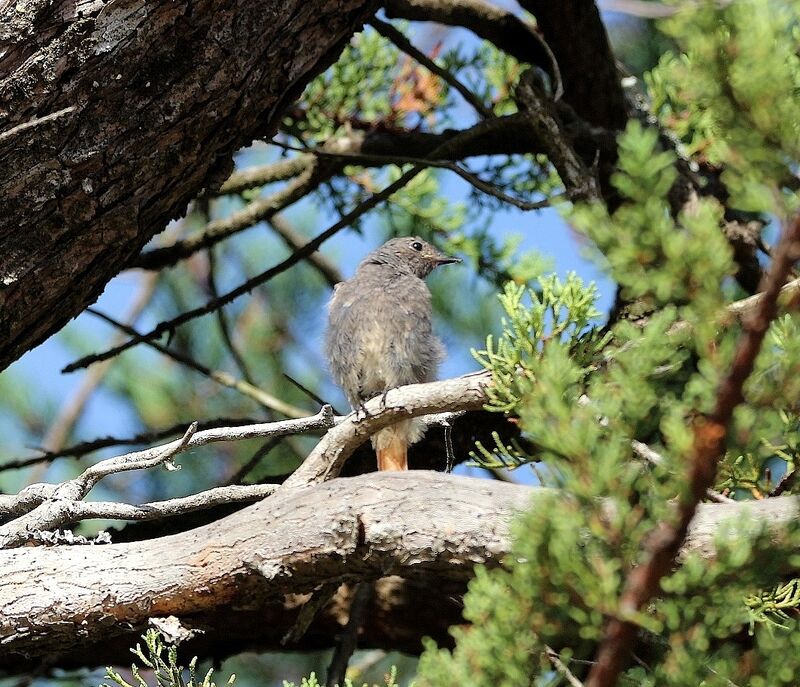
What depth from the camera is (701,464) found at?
1456 mm

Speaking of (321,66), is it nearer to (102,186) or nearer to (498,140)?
(102,186)

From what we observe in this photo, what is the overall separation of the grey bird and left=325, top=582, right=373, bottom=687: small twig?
0.52m

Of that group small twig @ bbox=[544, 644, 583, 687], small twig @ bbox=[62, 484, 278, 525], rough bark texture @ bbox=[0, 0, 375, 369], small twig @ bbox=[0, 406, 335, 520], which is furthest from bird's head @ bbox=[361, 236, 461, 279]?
small twig @ bbox=[544, 644, 583, 687]

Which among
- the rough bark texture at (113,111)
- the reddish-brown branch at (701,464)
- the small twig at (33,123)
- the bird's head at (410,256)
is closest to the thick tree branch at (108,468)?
the rough bark texture at (113,111)

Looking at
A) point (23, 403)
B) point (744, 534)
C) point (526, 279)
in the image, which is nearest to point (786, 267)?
point (744, 534)

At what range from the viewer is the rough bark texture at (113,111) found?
2.73 m

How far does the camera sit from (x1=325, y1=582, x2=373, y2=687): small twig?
11.4ft

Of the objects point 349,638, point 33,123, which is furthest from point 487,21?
point 349,638

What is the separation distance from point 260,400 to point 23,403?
2374 millimetres

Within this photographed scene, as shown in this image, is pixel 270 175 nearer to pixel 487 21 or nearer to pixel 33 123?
pixel 487 21

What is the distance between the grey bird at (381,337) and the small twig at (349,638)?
1.72ft

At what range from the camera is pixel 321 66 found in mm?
3094

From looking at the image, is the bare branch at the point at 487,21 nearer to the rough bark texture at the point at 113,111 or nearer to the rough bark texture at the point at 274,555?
the rough bark texture at the point at 113,111

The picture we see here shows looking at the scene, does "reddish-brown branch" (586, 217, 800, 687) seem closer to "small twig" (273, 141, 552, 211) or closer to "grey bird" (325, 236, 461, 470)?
"small twig" (273, 141, 552, 211)
